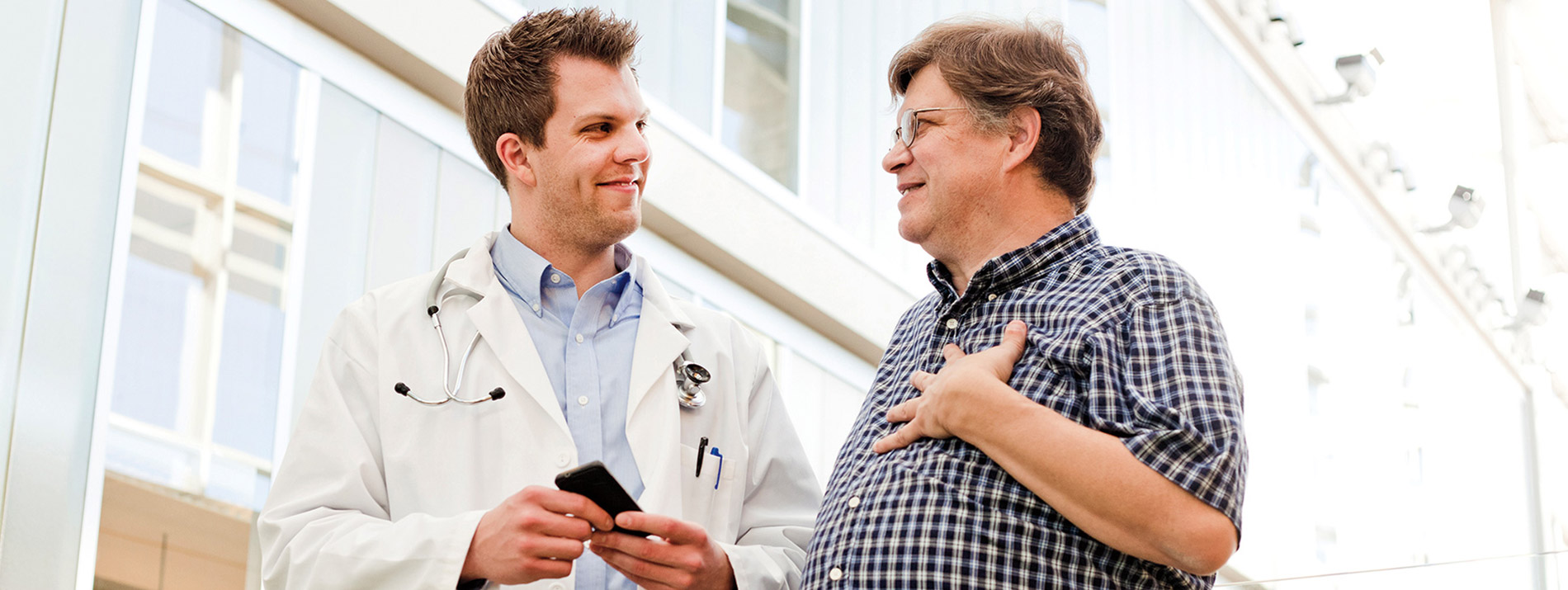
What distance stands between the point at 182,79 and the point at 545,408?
156 cm

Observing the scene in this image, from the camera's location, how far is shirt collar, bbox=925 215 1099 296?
202 cm

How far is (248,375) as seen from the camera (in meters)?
3.20

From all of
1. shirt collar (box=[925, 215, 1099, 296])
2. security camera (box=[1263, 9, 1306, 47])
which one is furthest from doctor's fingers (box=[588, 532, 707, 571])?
security camera (box=[1263, 9, 1306, 47])

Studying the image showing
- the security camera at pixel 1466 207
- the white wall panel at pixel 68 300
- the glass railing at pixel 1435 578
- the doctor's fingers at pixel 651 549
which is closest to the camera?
the doctor's fingers at pixel 651 549

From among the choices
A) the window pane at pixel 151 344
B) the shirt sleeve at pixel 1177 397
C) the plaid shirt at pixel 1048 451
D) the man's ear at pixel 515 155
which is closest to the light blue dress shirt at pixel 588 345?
the man's ear at pixel 515 155

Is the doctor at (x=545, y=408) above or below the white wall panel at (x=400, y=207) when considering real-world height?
below

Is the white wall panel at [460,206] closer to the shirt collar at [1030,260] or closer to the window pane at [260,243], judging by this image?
the window pane at [260,243]

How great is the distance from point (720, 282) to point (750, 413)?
9.37 feet

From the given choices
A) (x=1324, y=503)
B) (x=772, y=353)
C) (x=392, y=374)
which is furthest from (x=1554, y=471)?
(x=392, y=374)

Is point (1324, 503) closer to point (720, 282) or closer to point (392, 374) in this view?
point (720, 282)

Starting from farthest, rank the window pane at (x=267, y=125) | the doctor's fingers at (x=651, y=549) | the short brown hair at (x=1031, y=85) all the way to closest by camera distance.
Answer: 1. the window pane at (x=267, y=125)
2. the short brown hair at (x=1031, y=85)
3. the doctor's fingers at (x=651, y=549)

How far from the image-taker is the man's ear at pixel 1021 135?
212 cm

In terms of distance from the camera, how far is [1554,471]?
29.4 feet

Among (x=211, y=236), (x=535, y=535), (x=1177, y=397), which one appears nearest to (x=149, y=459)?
(x=211, y=236)
